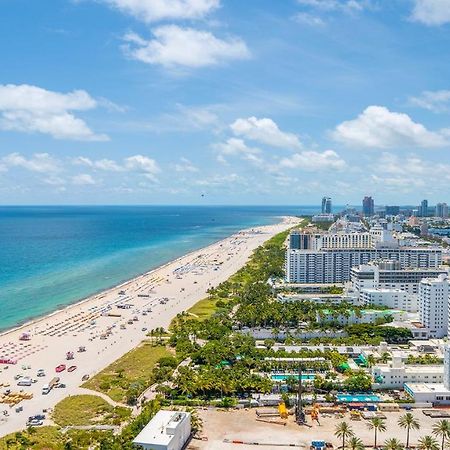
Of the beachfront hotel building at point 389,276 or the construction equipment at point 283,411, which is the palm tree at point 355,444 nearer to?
the construction equipment at point 283,411

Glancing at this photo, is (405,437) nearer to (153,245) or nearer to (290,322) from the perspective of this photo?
(290,322)

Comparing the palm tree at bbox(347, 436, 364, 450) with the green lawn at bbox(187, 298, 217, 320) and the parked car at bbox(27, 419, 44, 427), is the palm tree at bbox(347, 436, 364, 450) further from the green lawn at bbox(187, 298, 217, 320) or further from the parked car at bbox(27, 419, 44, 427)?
the green lawn at bbox(187, 298, 217, 320)

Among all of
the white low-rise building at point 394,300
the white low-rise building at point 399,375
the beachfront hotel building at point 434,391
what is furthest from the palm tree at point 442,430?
the white low-rise building at point 394,300

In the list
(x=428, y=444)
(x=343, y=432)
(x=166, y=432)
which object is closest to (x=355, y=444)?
(x=343, y=432)

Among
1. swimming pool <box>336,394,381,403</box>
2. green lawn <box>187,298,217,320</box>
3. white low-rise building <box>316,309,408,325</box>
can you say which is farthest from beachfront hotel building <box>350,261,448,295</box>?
swimming pool <box>336,394,381,403</box>

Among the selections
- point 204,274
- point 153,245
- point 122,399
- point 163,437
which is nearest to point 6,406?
point 122,399

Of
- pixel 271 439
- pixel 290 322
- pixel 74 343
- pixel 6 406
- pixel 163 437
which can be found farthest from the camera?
pixel 290 322

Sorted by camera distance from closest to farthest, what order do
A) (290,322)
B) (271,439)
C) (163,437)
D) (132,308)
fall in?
(163,437) → (271,439) → (290,322) → (132,308)
